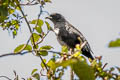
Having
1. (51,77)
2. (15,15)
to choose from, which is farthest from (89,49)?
(51,77)

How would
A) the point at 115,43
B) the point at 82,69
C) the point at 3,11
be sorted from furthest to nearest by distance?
the point at 3,11
the point at 82,69
the point at 115,43

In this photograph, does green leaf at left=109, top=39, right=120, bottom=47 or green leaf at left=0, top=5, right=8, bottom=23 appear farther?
green leaf at left=0, top=5, right=8, bottom=23

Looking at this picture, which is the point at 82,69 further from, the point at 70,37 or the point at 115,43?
the point at 70,37

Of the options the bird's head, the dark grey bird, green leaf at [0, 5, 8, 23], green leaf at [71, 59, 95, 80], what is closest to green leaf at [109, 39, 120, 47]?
green leaf at [71, 59, 95, 80]

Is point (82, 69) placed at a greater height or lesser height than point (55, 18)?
greater

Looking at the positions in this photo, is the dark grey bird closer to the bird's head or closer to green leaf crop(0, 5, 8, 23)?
the bird's head

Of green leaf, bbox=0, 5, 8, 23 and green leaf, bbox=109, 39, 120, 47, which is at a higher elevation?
green leaf, bbox=109, 39, 120, 47

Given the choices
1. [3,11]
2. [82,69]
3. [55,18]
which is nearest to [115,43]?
[82,69]

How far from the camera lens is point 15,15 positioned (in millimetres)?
4074

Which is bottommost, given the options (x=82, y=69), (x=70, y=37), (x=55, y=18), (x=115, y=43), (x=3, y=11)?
(x=55, y=18)

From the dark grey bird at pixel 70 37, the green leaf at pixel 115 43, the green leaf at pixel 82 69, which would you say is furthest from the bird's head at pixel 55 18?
the green leaf at pixel 115 43

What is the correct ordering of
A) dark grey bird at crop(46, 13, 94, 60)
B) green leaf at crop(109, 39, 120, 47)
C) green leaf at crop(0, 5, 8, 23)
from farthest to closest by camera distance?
dark grey bird at crop(46, 13, 94, 60), green leaf at crop(0, 5, 8, 23), green leaf at crop(109, 39, 120, 47)

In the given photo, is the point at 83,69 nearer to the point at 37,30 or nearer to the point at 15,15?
the point at 37,30

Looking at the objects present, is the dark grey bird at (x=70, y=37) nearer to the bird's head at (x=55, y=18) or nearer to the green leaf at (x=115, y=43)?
the bird's head at (x=55, y=18)
